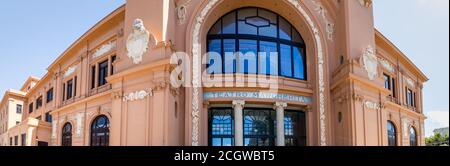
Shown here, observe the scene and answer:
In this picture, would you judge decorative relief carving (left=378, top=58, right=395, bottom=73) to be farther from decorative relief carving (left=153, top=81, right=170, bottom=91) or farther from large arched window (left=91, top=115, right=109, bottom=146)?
large arched window (left=91, top=115, right=109, bottom=146)

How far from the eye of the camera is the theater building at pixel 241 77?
1936 centimetres

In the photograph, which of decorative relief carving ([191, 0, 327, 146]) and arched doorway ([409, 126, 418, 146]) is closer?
decorative relief carving ([191, 0, 327, 146])

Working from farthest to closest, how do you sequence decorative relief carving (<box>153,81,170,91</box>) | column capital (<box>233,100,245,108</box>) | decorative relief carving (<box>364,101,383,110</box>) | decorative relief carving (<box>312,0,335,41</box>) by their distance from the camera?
decorative relief carving (<box>312,0,335,41</box>) → decorative relief carving (<box>364,101,383,110</box>) → column capital (<box>233,100,245,108</box>) → decorative relief carving (<box>153,81,170,91</box>)

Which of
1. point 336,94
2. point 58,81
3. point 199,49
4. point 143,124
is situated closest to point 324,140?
point 336,94

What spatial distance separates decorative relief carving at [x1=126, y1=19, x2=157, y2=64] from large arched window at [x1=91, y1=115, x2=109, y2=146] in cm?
579

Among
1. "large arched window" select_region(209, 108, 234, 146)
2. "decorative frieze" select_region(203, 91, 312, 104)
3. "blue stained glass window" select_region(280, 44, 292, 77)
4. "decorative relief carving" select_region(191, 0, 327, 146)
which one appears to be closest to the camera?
"decorative relief carving" select_region(191, 0, 327, 146)

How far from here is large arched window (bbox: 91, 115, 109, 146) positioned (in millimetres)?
24141

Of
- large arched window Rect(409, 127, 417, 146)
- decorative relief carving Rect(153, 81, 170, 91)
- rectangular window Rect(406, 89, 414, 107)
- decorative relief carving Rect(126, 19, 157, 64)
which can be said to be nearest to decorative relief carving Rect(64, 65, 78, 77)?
decorative relief carving Rect(126, 19, 157, 64)

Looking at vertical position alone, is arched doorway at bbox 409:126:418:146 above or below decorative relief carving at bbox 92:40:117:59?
below

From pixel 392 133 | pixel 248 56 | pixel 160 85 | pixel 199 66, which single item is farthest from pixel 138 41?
pixel 392 133

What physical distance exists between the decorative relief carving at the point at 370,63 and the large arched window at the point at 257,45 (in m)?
2.98

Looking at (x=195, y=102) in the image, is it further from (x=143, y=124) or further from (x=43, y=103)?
(x=43, y=103)

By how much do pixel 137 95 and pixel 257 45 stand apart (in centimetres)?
631
